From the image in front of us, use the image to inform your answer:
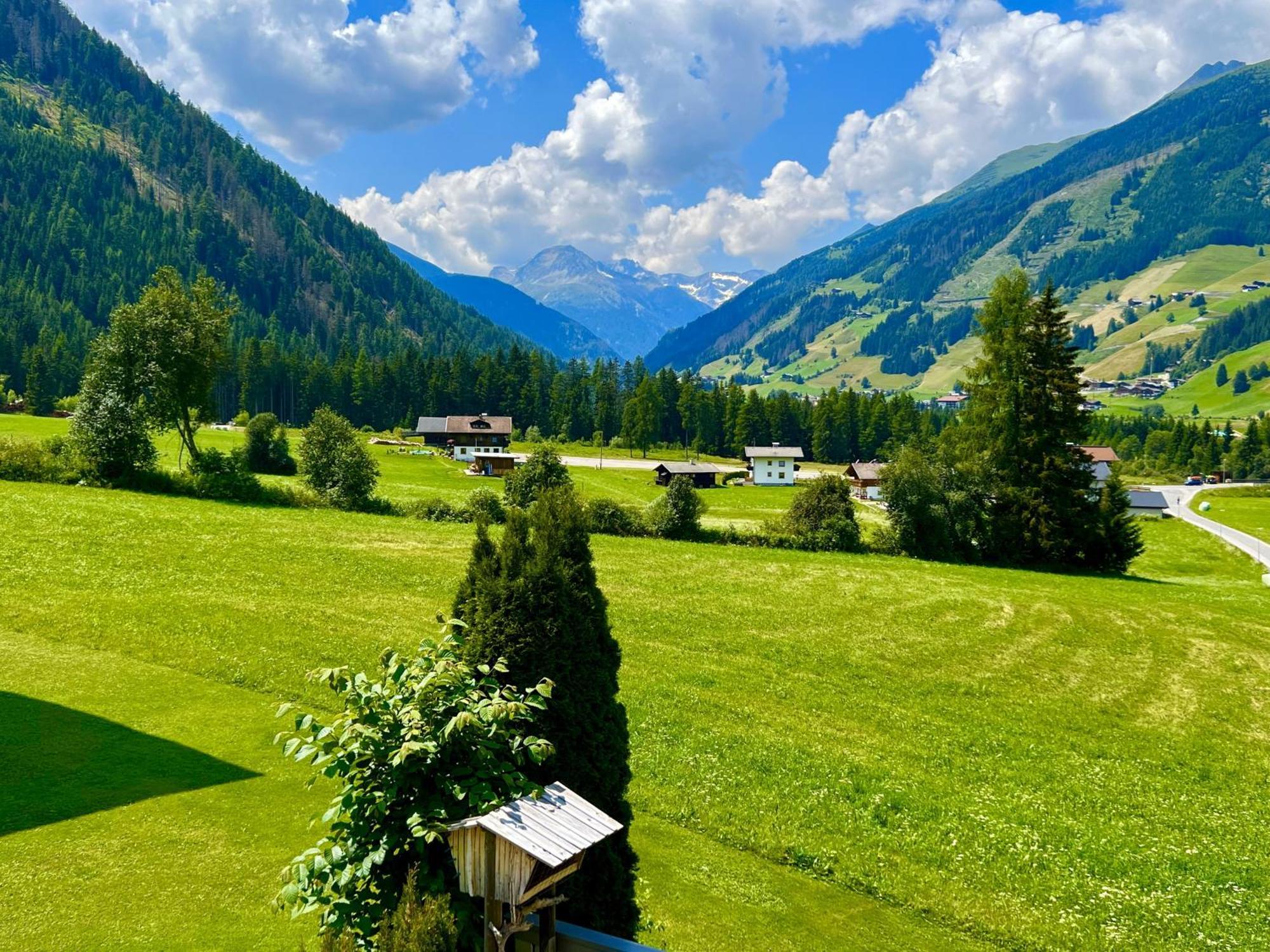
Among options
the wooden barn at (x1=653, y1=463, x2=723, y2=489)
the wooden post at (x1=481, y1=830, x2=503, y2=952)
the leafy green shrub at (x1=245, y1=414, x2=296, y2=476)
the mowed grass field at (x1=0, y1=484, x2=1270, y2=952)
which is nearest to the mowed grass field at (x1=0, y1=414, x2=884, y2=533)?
the leafy green shrub at (x1=245, y1=414, x2=296, y2=476)

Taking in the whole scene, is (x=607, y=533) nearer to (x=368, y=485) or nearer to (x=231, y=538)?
(x=368, y=485)

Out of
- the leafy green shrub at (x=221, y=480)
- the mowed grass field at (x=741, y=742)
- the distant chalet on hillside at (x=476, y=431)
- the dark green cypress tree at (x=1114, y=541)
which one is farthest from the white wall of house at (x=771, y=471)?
the leafy green shrub at (x=221, y=480)

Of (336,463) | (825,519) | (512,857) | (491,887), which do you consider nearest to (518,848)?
(512,857)

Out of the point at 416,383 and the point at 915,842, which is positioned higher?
the point at 416,383

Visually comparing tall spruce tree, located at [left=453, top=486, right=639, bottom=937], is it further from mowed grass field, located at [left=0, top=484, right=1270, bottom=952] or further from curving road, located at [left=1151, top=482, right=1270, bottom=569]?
curving road, located at [left=1151, top=482, right=1270, bottom=569]

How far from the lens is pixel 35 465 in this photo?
131 ft

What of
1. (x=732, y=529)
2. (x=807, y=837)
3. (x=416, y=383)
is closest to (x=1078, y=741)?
(x=807, y=837)

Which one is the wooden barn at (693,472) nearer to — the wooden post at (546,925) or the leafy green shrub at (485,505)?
the leafy green shrub at (485,505)

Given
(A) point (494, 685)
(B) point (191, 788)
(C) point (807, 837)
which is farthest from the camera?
(C) point (807, 837)

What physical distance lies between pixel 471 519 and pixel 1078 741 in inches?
1325

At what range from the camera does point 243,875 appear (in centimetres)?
957

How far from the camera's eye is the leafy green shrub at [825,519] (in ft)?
147

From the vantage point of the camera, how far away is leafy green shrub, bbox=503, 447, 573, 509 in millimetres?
47906

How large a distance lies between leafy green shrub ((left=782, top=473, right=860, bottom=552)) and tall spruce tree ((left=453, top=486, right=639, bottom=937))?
37.3 m
